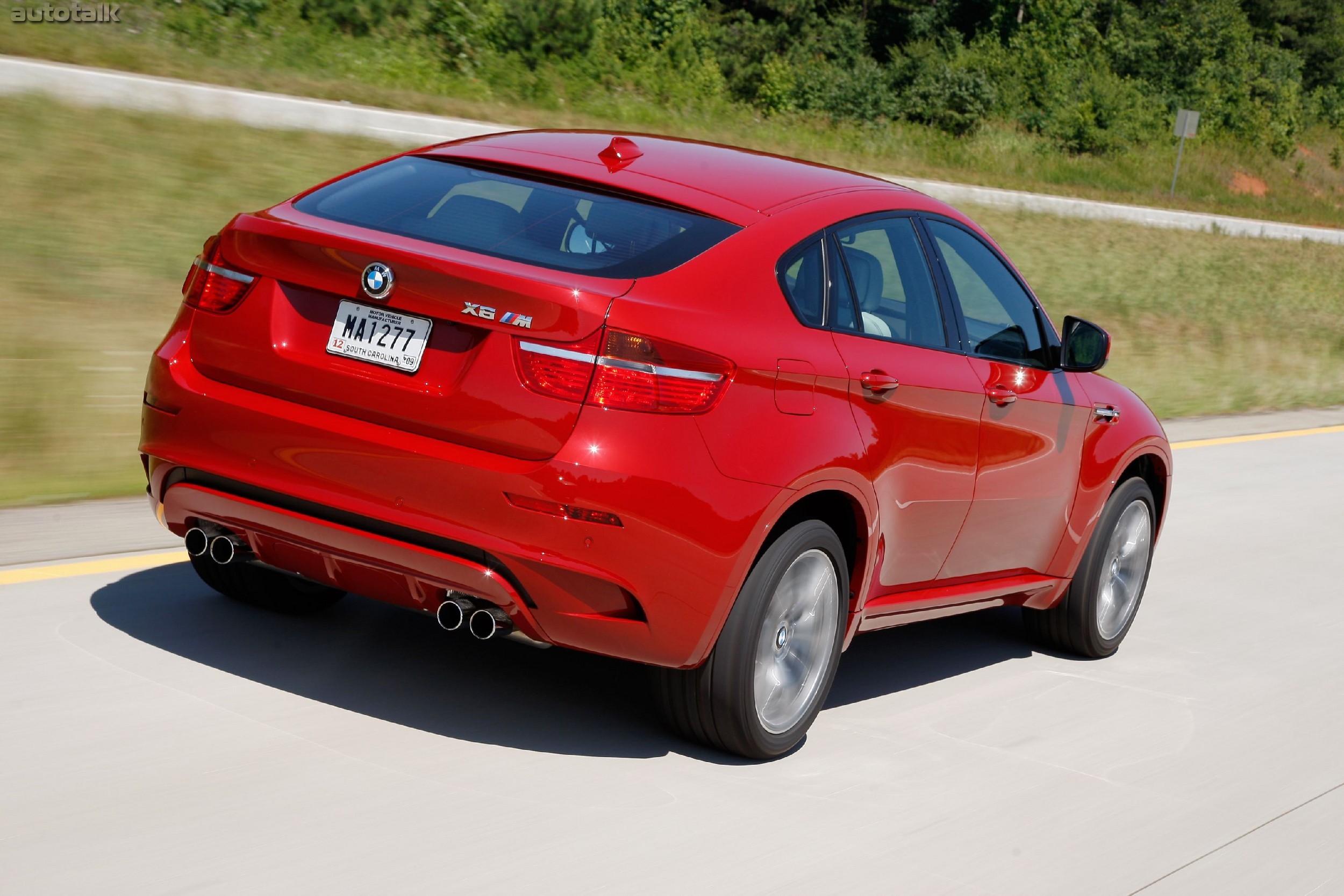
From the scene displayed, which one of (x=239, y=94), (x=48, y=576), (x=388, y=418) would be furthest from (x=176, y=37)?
→ (x=388, y=418)

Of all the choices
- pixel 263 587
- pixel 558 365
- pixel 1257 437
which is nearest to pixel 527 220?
pixel 558 365

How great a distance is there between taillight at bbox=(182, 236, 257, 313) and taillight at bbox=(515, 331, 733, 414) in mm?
935

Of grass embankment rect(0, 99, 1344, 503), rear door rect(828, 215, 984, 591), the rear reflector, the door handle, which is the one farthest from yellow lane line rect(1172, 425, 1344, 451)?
the rear reflector

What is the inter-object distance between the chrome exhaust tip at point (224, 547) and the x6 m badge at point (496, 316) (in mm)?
1060

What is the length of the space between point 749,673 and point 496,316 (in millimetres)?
1253

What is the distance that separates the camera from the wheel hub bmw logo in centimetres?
429

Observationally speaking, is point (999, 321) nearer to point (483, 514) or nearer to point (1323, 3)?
point (483, 514)

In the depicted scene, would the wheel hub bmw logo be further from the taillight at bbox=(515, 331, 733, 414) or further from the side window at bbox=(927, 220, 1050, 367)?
the side window at bbox=(927, 220, 1050, 367)

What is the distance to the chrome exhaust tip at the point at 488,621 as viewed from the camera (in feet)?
14.2

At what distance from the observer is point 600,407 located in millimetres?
4160

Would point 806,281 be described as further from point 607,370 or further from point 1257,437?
point 1257,437

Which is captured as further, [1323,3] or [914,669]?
[1323,3]

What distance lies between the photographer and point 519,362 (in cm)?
419

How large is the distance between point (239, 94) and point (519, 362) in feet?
45.5
